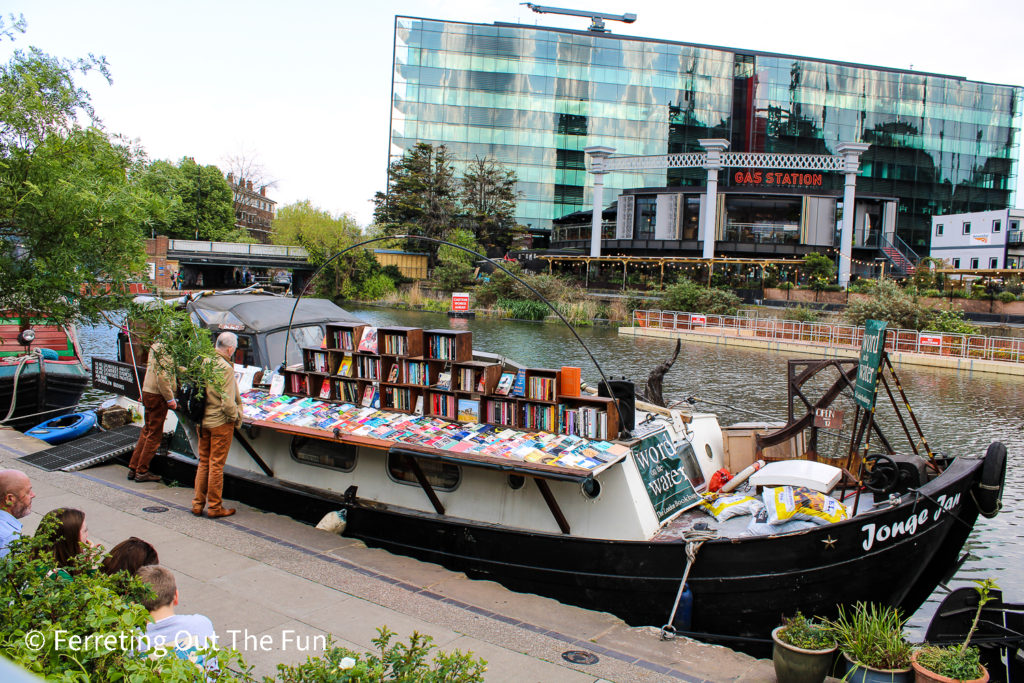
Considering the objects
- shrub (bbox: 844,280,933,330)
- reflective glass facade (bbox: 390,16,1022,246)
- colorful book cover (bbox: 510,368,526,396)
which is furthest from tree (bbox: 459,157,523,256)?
colorful book cover (bbox: 510,368,526,396)

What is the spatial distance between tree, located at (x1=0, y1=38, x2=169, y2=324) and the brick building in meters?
82.9

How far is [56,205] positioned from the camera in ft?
18.9

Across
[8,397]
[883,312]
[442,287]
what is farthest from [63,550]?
[442,287]

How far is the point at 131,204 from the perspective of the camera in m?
5.98

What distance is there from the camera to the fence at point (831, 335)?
3133cm

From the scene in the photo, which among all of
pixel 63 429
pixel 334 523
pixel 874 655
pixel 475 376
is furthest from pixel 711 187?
pixel 874 655

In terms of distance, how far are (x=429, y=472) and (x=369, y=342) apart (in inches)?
82.9

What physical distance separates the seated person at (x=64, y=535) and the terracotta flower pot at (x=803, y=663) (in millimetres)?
5129

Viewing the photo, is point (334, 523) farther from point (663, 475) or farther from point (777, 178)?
point (777, 178)

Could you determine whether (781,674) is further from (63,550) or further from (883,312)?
(883,312)

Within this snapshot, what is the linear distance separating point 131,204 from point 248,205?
10830 centimetres

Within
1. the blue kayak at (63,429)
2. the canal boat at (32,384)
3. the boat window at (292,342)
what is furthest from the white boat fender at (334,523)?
the canal boat at (32,384)

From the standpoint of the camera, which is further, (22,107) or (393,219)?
(393,219)

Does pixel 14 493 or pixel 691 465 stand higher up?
pixel 14 493
